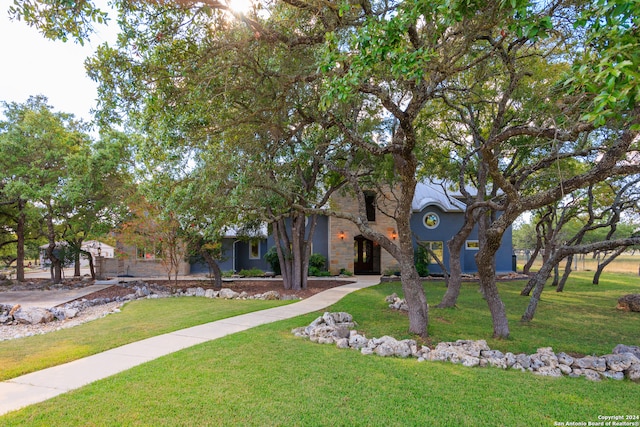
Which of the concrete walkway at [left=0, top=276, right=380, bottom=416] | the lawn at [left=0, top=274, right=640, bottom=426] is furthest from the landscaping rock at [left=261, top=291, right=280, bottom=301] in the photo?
the lawn at [left=0, top=274, right=640, bottom=426]

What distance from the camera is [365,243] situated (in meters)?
22.6

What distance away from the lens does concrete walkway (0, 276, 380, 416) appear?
448 cm

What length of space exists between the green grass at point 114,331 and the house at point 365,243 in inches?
373

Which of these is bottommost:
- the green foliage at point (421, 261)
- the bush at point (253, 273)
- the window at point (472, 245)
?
the bush at point (253, 273)

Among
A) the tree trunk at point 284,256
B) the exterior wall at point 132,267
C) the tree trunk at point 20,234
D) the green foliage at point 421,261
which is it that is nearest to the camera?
the tree trunk at point 284,256

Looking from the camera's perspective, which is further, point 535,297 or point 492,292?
point 535,297

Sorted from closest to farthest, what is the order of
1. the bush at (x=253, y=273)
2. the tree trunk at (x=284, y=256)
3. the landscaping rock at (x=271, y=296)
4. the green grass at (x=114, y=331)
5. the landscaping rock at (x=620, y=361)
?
the landscaping rock at (x=620, y=361)
the green grass at (x=114, y=331)
the landscaping rock at (x=271, y=296)
the tree trunk at (x=284, y=256)
the bush at (x=253, y=273)

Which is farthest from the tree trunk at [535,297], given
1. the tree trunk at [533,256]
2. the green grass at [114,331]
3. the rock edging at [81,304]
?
the tree trunk at [533,256]

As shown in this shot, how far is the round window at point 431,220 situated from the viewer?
21969 mm

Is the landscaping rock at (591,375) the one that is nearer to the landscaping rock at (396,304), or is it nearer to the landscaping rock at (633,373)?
the landscaping rock at (633,373)

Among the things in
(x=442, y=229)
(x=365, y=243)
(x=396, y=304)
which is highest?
(x=442, y=229)

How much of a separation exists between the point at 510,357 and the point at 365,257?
16851 millimetres

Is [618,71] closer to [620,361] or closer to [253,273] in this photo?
[620,361]

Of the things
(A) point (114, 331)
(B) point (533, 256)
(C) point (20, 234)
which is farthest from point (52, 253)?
(B) point (533, 256)
